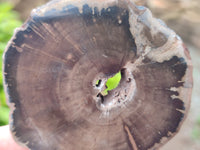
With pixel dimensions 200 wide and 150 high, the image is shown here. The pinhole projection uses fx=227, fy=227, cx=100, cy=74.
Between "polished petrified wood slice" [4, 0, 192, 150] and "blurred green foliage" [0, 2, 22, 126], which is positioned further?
"blurred green foliage" [0, 2, 22, 126]

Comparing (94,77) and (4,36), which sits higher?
(4,36)

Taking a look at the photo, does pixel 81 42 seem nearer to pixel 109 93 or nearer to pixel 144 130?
pixel 109 93

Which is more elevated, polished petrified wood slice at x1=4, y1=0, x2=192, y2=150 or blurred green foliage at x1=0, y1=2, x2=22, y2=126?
blurred green foliage at x1=0, y1=2, x2=22, y2=126

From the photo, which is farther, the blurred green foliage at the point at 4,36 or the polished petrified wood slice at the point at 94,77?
the blurred green foliage at the point at 4,36

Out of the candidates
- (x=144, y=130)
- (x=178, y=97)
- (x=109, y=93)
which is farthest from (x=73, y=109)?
(x=178, y=97)

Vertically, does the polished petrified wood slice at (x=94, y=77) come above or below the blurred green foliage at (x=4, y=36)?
below

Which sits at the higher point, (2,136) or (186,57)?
(2,136)

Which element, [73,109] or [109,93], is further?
[109,93]

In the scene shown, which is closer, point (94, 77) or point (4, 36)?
point (94, 77)
